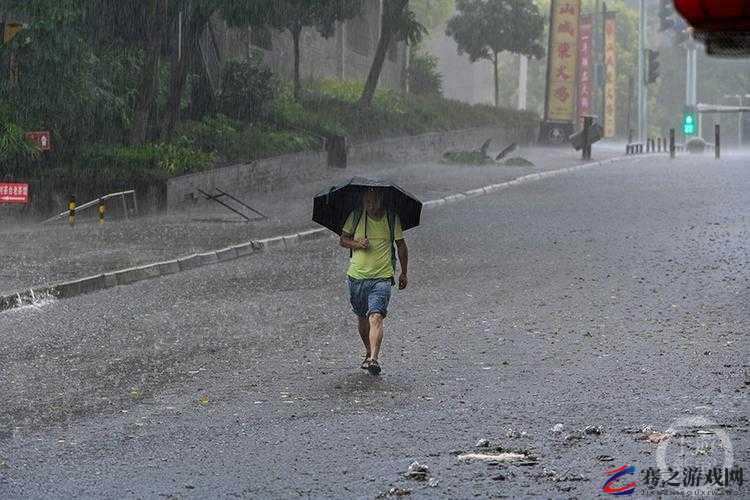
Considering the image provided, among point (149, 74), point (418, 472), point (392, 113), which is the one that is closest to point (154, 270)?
point (418, 472)

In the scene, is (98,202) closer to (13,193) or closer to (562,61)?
(13,193)

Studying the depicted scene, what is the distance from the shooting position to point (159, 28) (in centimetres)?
2817

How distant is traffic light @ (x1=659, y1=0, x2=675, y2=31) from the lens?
39031 millimetres

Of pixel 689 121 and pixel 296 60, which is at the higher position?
pixel 296 60

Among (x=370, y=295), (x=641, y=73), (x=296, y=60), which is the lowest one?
(x=370, y=295)

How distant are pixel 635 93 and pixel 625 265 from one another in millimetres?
88752

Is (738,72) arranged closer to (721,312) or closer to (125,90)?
(125,90)

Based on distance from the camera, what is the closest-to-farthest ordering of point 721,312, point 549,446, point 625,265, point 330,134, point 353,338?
point 549,446 → point 353,338 → point 721,312 → point 625,265 → point 330,134

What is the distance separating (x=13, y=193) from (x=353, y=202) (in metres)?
10.6

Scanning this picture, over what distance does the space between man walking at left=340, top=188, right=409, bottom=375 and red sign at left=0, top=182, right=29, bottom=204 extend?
34.0 feet

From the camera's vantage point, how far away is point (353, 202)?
35.7ft

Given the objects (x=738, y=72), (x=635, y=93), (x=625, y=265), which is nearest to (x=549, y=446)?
(x=625, y=265)

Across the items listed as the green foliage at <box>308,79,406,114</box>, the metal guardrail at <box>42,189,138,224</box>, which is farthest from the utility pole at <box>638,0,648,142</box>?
the metal guardrail at <box>42,189,138,224</box>

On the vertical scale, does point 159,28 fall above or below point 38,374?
above
